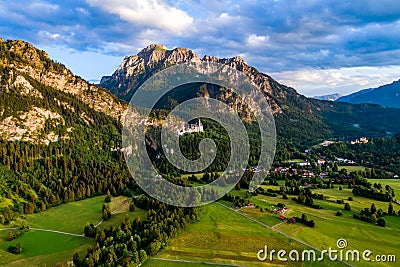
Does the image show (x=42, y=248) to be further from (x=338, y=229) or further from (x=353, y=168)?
(x=353, y=168)

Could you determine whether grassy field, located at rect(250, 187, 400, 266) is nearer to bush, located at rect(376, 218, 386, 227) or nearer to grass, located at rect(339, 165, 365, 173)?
bush, located at rect(376, 218, 386, 227)

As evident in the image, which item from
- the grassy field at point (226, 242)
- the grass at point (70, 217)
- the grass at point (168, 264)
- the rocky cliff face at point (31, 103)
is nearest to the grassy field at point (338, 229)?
the grassy field at point (226, 242)

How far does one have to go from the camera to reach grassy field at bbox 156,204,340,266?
56719 millimetres

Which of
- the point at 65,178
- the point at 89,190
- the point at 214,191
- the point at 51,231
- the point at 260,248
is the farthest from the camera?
the point at 65,178

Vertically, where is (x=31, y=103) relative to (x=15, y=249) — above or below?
above

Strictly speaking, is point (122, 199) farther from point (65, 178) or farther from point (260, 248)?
point (260, 248)

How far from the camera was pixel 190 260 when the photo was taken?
185 feet

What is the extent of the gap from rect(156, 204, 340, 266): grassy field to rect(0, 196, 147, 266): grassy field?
1864 centimetres

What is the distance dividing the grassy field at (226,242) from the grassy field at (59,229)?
61.2 ft

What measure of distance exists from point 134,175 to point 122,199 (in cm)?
2944

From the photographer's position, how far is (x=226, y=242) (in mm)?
62844

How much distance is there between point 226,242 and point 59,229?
45.5m

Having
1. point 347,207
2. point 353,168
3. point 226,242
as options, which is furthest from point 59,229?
point 353,168

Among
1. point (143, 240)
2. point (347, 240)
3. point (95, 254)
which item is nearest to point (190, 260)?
point (143, 240)
